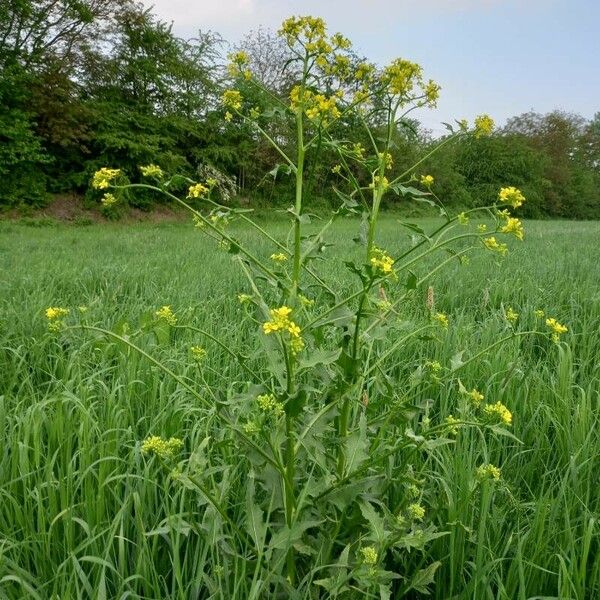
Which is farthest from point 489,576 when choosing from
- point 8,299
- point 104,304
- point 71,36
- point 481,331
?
point 71,36

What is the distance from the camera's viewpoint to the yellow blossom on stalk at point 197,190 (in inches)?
45.0

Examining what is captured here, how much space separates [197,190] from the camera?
1165 mm

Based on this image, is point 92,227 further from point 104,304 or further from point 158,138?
point 104,304

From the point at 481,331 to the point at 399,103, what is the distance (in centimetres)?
186

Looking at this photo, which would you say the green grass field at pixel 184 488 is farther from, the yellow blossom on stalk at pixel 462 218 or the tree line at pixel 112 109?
the tree line at pixel 112 109

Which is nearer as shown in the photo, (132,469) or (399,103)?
(399,103)

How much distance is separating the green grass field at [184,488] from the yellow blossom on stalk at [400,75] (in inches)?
33.4

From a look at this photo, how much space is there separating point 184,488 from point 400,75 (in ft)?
3.85

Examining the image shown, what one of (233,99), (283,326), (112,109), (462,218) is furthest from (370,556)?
(112,109)

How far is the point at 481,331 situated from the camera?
2.71 m

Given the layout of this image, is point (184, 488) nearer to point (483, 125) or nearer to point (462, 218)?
point (462, 218)

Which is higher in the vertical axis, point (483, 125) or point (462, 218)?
point (483, 125)

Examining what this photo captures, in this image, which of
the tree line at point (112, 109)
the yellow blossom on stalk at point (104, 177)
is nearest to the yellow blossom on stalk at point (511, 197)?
the yellow blossom on stalk at point (104, 177)

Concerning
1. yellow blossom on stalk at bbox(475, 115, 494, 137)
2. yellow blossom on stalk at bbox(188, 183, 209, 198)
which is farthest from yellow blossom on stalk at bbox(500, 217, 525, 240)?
yellow blossom on stalk at bbox(188, 183, 209, 198)
